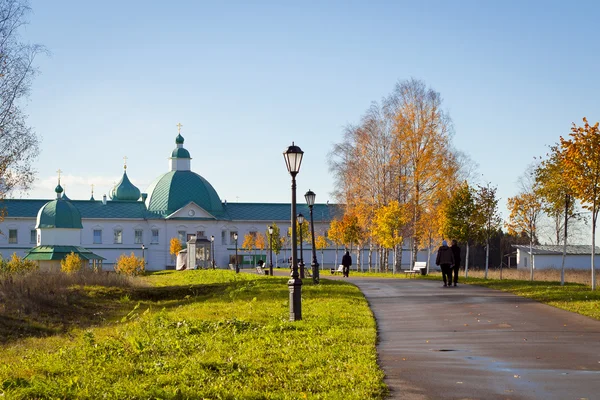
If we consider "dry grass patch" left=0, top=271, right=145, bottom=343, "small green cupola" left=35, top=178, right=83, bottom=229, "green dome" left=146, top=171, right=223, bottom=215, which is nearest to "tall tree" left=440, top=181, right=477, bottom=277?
"dry grass patch" left=0, top=271, right=145, bottom=343

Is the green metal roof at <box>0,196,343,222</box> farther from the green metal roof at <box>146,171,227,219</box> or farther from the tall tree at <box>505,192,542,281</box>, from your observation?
the tall tree at <box>505,192,542,281</box>

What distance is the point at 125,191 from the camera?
3935 inches

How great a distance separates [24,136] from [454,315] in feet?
61.3

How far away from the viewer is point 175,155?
3787 inches

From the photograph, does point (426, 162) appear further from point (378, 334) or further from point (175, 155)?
point (175, 155)

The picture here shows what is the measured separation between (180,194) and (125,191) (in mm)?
11056

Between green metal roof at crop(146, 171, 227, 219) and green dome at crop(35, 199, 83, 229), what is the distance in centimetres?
2037

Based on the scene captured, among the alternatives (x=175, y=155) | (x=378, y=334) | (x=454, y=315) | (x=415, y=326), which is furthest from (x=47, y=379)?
(x=175, y=155)

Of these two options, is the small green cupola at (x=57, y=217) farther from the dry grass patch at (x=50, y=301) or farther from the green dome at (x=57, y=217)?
the dry grass patch at (x=50, y=301)

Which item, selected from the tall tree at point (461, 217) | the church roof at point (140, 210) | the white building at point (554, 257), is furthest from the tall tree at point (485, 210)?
the church roof at point (140, 210)

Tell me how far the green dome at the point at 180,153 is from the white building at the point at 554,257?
1607 inches

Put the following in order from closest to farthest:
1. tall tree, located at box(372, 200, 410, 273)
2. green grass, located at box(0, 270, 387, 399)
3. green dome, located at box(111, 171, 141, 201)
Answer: green grass, located at box(0, 270, 387, 399) < tall tree, located at box(372, 200, 410, 273) < green dome, located at box(111, 171, 141, 201)

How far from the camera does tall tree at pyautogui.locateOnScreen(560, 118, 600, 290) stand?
24773 mm

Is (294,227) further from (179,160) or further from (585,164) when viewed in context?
(179,160)
